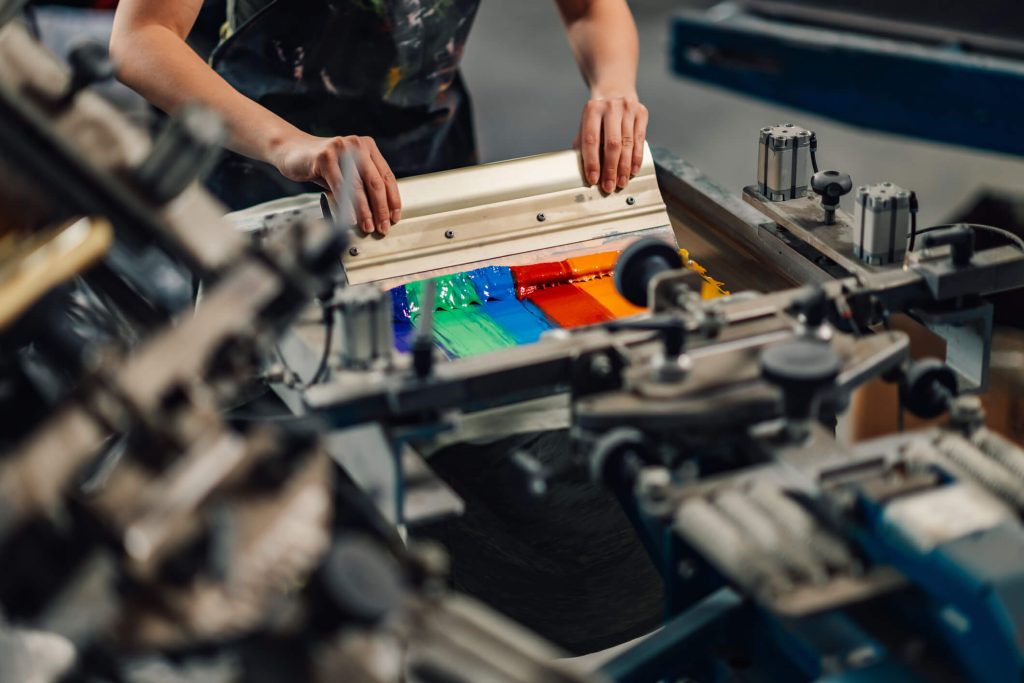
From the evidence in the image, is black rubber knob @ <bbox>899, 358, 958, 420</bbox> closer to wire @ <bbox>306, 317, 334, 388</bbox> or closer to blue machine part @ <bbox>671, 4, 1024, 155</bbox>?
blue machine part @ <bbox>671, 4, 1024, 155</bbox>

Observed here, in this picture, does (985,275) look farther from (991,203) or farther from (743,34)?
(991,203)

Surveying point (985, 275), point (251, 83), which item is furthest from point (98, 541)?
point (251, 83)

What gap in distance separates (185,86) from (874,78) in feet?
4.11

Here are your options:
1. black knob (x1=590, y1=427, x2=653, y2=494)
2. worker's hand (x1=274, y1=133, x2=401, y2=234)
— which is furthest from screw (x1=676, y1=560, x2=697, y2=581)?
worker's hand (x1=274, y1=133, x2=401, y2=234)

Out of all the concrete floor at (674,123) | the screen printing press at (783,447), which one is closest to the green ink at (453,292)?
the screen printing press at (783,447)

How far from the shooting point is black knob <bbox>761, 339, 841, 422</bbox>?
1312 millimetres

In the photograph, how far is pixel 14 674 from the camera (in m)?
1.16

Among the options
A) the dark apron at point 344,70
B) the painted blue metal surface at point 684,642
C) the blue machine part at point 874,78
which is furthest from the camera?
the dark apron at point 344,70

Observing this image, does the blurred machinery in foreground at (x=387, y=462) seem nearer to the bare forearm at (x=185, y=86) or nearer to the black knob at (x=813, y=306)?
the black knob at (x=813, y=306)

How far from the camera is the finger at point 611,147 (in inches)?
83.4

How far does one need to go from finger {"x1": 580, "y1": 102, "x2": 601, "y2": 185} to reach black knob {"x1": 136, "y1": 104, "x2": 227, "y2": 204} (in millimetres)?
1028

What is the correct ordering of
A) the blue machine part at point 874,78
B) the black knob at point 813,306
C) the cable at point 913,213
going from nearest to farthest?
the blue machine part at point 874,78
the black knob at point 813,306
the cable at point 913,213

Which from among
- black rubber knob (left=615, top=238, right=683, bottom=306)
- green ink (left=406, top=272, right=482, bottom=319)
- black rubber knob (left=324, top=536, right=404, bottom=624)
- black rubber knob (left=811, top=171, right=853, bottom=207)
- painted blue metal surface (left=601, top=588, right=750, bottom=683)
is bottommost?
painted blue metal surface (left=601, top=588, right=750, bottom=683)

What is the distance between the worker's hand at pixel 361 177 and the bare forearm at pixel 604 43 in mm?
551
